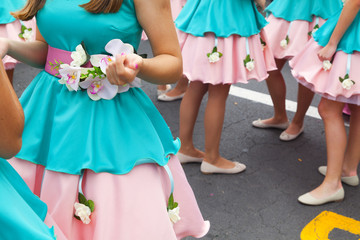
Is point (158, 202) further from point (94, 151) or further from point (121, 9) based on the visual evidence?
point (121, 9)

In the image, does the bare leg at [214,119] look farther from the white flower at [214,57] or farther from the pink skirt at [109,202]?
the pink skirt at [109,202]

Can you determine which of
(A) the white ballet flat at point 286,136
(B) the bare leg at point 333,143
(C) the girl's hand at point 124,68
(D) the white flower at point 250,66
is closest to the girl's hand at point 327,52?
(B) the bare leg at point 333,143

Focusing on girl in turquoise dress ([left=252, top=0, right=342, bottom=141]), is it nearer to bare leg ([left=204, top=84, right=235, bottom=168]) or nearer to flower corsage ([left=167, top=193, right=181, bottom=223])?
bare leg ([left=204, top=84, right=235, bottom=168])

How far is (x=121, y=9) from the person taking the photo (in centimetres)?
176

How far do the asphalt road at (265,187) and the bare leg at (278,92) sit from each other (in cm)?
12

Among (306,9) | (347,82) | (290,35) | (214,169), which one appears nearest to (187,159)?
(214,169)

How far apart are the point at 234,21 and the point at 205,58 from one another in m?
0.32

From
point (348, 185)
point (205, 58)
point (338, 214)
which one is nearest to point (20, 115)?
point (205, 58)

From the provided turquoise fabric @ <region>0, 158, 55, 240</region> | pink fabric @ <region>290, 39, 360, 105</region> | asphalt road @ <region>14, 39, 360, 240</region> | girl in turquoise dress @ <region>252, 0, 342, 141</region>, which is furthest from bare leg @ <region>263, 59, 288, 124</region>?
turquoise fabric @ <region>0, 158, 55, 240</region>

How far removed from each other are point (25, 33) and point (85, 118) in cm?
211

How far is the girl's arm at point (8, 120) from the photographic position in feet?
4.23

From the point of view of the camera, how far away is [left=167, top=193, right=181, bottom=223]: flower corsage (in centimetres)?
196

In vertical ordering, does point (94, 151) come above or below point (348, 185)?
above

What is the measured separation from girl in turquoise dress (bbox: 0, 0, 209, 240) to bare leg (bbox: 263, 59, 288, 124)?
8.20 ft
